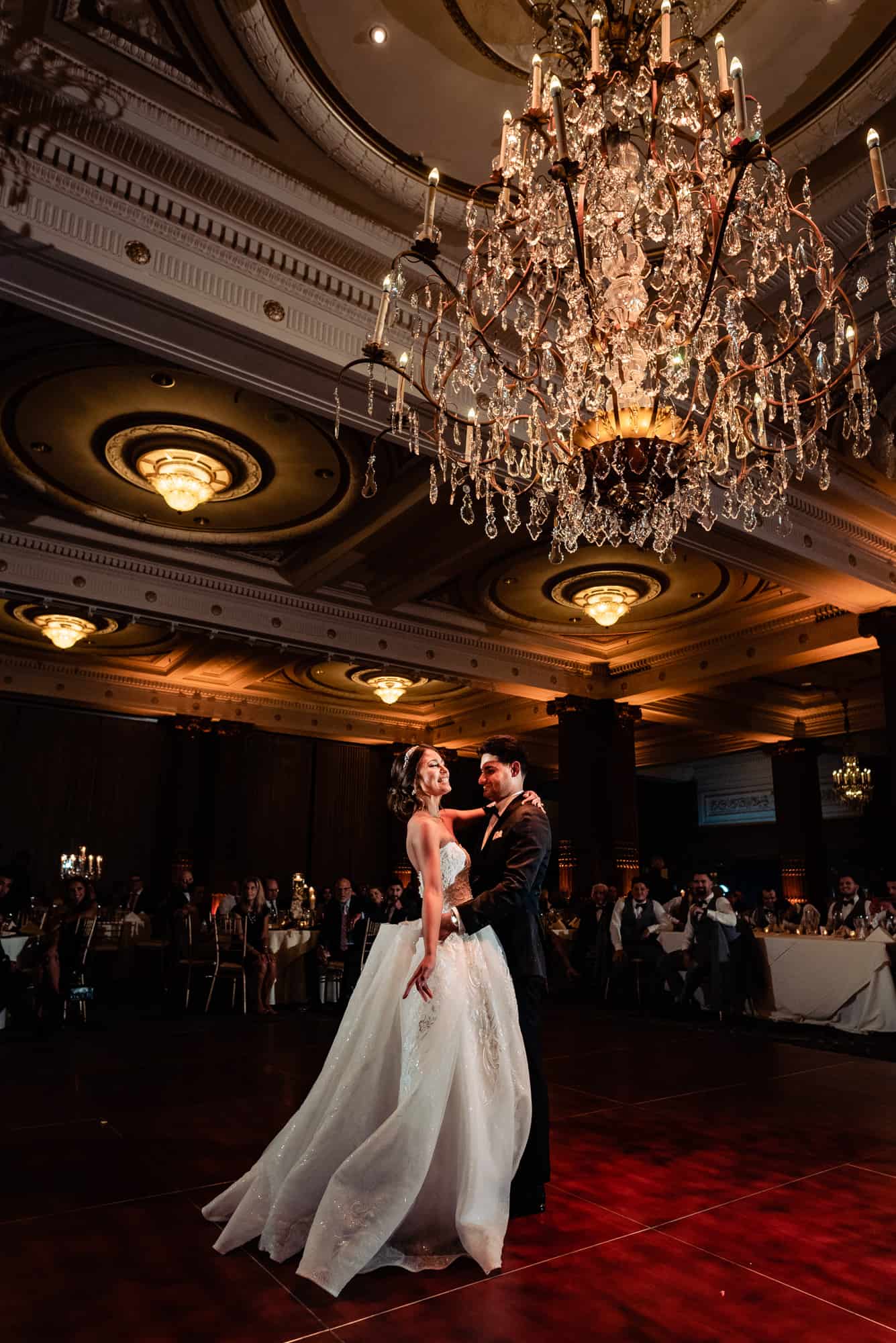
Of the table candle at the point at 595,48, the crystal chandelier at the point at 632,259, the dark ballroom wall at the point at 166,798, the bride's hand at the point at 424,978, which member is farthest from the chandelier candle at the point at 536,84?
the dark ballroom wall at the point at 166,798

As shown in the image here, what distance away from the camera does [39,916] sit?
30.5ft

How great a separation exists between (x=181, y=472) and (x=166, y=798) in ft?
26.2

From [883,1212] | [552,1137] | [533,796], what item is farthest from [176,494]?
[883,1212]

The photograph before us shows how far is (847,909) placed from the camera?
7941 mm

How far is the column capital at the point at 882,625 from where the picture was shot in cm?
878

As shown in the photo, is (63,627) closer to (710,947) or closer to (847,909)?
(710,947)

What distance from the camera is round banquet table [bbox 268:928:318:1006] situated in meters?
8.48

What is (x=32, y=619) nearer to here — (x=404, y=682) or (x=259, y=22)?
(x=404, y=682)

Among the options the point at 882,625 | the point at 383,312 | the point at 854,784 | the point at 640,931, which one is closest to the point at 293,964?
the point at 640,931

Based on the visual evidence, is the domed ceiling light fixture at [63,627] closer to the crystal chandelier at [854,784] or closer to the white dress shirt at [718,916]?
the white dress shirt at [718,916]

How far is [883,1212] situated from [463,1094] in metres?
1.57

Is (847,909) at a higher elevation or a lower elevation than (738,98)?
lower

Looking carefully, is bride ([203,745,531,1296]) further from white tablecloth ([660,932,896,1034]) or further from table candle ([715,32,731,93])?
white tablecloth ([660,932,896,1034])

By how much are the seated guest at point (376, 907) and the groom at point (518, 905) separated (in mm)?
4799
